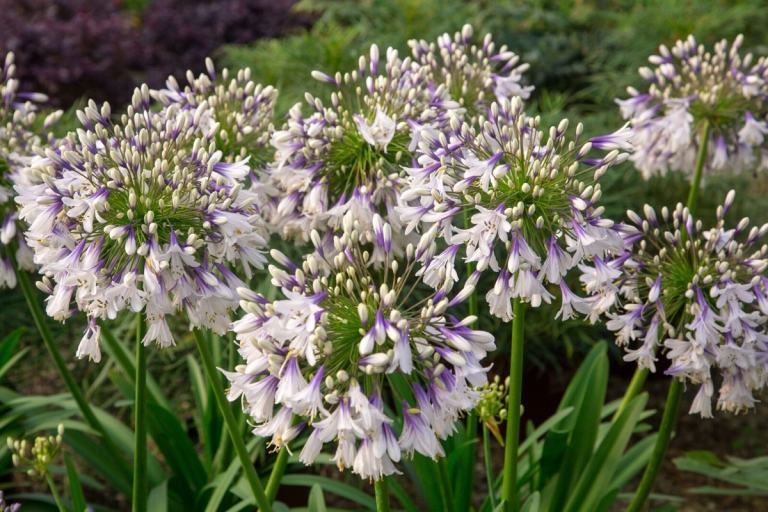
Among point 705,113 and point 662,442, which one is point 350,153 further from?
point 705,113

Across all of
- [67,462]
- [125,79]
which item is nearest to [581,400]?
[67,462]

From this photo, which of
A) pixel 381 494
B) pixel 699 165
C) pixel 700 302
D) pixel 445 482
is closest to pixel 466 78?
pixel 699 165

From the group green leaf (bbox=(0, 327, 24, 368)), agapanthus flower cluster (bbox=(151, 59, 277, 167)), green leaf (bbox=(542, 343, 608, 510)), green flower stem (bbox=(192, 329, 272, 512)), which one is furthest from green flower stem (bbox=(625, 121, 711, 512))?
green leaf (bbox=(0, 327, 24, 368))

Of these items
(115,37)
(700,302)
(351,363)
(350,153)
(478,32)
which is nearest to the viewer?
(351,363)

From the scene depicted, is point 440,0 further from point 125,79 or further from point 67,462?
point 67,462

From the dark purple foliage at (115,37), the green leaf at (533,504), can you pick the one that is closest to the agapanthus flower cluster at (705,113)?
the green leaf at (533,504)

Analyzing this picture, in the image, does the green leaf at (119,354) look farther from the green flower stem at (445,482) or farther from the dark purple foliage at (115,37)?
the dark purple foliage at (115,37)

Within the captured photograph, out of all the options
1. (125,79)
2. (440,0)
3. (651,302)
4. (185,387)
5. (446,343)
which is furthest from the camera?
(125,79)

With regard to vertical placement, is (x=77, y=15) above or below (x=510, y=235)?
below
